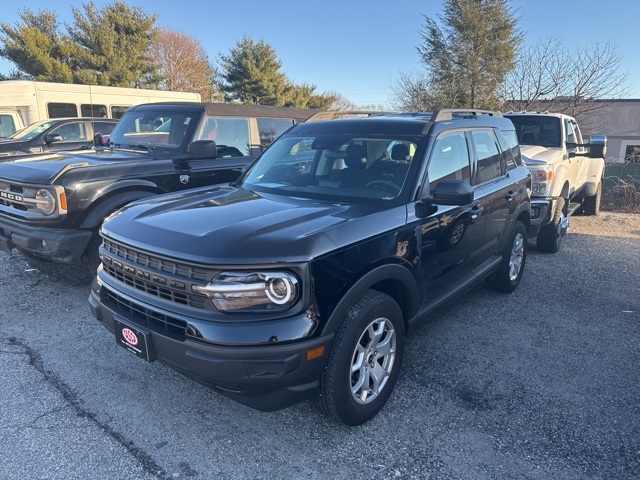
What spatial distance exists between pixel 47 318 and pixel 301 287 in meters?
3.23

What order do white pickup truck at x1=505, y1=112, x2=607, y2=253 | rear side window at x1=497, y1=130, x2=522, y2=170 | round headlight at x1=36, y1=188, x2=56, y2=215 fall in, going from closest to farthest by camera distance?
round headlight at x1=36, y1=188, x2=56, y2=215 → rear side window at x1=497, y1=130, x2=522, y2=170 → white pickup truck at x1=505, y1=112, x2=607, y2=253

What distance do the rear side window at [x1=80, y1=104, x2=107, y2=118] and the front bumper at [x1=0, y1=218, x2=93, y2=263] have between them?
37.2 feet

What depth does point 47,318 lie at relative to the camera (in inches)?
173

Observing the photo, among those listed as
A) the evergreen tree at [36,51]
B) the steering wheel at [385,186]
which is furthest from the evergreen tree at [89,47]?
the steering wheel at [385,186]

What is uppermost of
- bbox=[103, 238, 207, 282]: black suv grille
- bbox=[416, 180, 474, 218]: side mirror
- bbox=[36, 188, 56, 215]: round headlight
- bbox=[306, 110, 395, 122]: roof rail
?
bbox=[306, 110, 395, 122]: roof rail

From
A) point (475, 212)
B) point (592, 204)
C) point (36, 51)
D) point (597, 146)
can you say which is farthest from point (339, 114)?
point (36, 51)

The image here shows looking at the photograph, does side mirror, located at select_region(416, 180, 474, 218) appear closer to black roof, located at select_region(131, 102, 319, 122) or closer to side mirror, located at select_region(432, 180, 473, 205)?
side mirror, located at select_region(432, 180, 473, 205)

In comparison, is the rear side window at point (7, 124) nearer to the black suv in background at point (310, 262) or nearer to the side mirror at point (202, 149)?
the side mirror at point (202, 149)

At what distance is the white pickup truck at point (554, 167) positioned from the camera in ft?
21.1

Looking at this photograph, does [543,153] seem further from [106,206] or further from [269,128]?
[106,206]

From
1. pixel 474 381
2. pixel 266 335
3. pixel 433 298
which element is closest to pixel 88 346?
pixel 266 335

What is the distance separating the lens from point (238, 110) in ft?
20.9

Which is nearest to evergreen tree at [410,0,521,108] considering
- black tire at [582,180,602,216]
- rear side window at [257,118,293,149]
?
black tire at [582,180,602,216]

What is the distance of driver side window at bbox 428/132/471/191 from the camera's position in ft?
11.5
